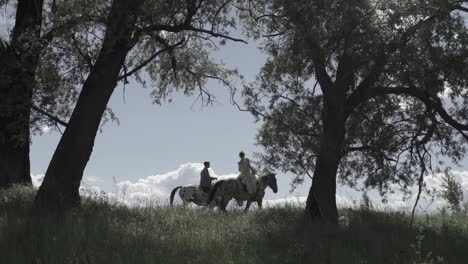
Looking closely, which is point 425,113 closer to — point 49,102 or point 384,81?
point 384,81

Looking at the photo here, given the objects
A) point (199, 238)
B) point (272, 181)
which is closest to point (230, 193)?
point (272, 181)

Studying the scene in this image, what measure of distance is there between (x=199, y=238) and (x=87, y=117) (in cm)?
639

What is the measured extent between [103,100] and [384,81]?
8814 millimetres

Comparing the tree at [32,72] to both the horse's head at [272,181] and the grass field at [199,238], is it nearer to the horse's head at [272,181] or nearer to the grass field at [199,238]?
the grass field at [199,238]

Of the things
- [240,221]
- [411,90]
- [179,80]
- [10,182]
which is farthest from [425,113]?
[10,182]

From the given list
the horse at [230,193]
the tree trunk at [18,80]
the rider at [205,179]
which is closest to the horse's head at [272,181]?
the horse at [230,193]

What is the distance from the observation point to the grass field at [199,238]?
415 inches

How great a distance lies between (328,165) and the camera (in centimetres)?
1881

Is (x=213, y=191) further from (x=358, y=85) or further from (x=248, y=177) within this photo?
(x=358, y=85)

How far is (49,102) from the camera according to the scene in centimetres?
2130

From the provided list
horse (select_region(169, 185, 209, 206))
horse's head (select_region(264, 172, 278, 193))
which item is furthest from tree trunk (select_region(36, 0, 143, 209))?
horse (select_region(169, 185, 209, 206))

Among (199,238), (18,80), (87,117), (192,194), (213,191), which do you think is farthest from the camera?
(192,194)

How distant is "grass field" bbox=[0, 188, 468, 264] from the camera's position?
34.6 feet

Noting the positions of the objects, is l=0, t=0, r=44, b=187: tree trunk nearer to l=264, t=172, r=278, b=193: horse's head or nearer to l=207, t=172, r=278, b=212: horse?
l=207, t=172, r=278, b=212: horse
